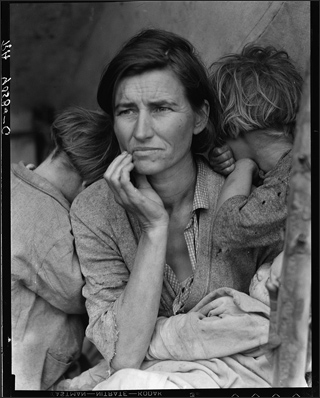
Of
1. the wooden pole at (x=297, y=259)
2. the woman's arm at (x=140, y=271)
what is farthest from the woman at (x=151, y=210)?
the wooden pole at (x=297, y=259)

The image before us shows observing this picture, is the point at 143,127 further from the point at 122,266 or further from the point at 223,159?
the point at 122,266

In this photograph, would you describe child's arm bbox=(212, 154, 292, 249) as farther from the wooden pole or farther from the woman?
the wooden pole

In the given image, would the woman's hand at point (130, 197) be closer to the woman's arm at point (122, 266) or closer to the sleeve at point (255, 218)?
the woman's arm at point (122, 266)

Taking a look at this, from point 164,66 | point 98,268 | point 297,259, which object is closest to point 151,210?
point 98,268

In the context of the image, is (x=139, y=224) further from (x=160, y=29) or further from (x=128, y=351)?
(x=160, y=29)

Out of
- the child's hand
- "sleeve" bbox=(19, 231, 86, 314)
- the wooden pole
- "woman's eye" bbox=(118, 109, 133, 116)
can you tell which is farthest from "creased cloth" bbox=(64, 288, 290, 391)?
"woman's eye" bbox=(118, 109, 133, 116)

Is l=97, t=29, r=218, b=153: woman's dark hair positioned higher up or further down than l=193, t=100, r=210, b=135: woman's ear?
higher up

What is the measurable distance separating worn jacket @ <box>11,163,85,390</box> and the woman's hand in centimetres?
33

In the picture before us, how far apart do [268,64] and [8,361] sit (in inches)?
60.4

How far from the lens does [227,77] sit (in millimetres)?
3861

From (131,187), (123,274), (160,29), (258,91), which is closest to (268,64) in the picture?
(258,91)

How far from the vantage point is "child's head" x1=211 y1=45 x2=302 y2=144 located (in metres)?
3.81

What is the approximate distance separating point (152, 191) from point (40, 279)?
22.5 inches

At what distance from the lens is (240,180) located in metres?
3.82
